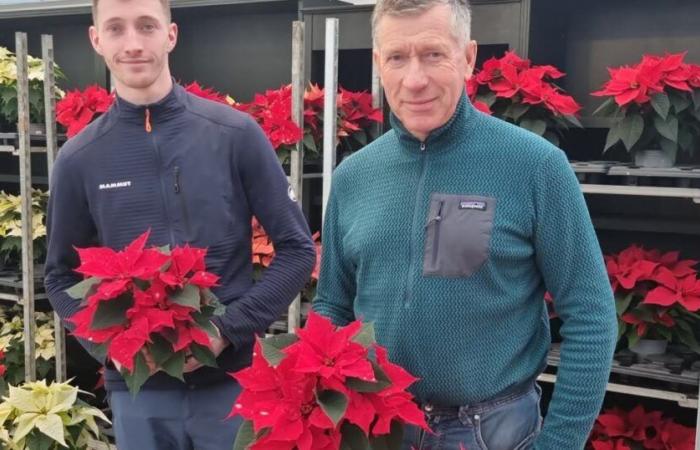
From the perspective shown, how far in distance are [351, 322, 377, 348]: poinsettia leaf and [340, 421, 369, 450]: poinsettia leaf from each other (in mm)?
118

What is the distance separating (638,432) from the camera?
2738mm

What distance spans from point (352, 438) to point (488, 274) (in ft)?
1.15

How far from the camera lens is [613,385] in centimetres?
261

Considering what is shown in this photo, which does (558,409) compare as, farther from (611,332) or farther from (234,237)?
(234,237)

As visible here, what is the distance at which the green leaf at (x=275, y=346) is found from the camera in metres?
1.13

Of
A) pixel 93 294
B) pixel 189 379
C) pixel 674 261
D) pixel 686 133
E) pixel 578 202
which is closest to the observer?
pixel 578 202

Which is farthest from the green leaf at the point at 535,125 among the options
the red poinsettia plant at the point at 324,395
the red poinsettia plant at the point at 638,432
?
the red poinsettia plant at the point at 324,395

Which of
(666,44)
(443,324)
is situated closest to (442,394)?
(443,324)

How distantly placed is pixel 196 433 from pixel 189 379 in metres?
0.12

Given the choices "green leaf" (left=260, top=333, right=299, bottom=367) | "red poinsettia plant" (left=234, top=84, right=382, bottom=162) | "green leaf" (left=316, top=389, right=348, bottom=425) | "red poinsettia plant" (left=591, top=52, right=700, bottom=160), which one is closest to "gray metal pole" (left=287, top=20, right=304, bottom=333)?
"red poinsettia plant" (left=234, top=84, right=382, bottom=162)

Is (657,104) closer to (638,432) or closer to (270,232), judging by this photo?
(638,432)

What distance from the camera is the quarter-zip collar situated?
1300 mm

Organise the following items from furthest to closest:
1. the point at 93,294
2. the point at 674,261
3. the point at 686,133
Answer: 1. the point at 674,261
2. the point at 686,133
3. the point at 93,294

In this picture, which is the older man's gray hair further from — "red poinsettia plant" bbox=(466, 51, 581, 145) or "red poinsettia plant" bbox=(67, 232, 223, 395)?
"red poinsettia plant" bbox=(466, 51, 581, 145)
